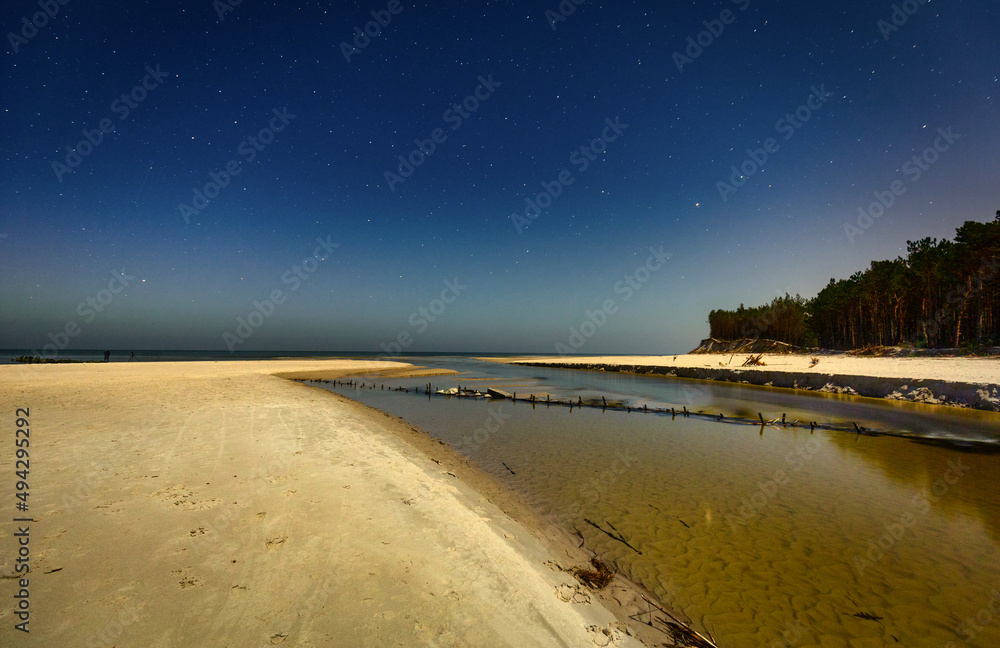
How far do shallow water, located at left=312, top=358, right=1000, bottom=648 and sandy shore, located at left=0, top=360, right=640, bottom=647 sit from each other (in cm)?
201

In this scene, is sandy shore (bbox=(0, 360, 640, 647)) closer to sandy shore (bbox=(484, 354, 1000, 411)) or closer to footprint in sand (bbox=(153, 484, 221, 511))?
footprint in sand (bbox=(153, 484, 221, 511))

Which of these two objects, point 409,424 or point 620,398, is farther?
point 620,398

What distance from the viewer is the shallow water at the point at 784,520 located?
5.31 m

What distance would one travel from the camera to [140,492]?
675cm

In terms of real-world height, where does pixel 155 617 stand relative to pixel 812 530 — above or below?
above

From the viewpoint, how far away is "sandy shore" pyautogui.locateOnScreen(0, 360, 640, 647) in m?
3.68

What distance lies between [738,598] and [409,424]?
14515 millimetres

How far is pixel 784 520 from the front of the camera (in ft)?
27.2

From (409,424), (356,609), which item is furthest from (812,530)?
(409,424)

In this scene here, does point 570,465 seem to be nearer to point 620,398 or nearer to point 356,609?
point 356,609

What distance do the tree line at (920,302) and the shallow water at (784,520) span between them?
139ft

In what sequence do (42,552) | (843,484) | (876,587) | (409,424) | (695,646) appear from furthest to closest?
(409,424) < (843,484) < (876,587) < (42,552) < (695,646)

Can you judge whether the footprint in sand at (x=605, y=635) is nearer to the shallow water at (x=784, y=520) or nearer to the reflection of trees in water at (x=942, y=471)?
the shallow water at (x=784, y=520)

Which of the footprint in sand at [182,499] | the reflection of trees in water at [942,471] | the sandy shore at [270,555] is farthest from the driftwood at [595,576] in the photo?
the reflection of trees in water at [942,471]
